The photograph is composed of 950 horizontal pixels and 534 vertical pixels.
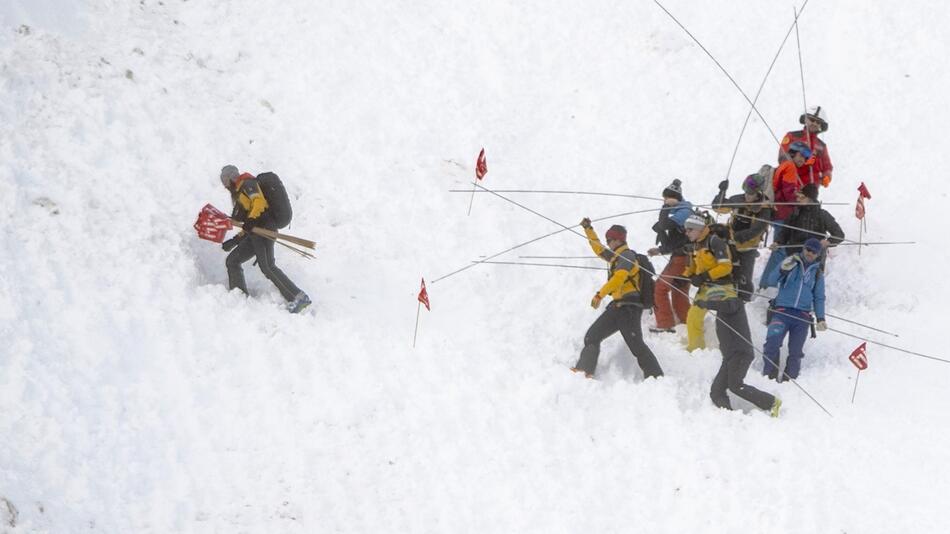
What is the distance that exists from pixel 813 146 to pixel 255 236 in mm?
6539

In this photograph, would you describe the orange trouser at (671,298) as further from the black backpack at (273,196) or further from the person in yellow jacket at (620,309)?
the black backpack at (273,196)

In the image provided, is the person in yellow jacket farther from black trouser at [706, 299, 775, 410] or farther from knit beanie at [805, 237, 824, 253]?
knit beanie at [805, 237, 824, 253]

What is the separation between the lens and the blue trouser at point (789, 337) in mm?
8977

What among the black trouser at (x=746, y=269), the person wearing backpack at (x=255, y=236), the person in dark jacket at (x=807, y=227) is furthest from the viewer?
the person in dark jacket at (x=807, y=227)

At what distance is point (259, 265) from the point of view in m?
9.13

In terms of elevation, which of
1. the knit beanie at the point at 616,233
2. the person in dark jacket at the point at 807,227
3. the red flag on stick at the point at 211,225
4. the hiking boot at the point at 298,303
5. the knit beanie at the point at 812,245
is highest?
the person in dark jacket at the point at 807,227

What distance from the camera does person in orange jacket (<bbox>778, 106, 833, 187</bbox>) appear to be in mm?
9945

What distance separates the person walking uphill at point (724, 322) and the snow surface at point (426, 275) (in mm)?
228

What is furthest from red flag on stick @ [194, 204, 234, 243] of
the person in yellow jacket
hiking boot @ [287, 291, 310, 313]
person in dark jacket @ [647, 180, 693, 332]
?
person in dark jacket @ [647, 180, 693, 332]

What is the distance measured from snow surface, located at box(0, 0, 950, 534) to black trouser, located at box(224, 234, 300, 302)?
0.87 feet

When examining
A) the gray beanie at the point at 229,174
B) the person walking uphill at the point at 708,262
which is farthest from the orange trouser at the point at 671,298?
the gray beanie at the point at 229,174

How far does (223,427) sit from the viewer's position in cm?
744

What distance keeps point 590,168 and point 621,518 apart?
21.8 feet

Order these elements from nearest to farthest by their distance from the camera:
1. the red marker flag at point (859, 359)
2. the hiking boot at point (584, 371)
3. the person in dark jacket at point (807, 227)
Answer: the red marker flag at point (859, 359)
the hiking boot at point (584, 371)
the person in dark jacket at point (807, 227)
